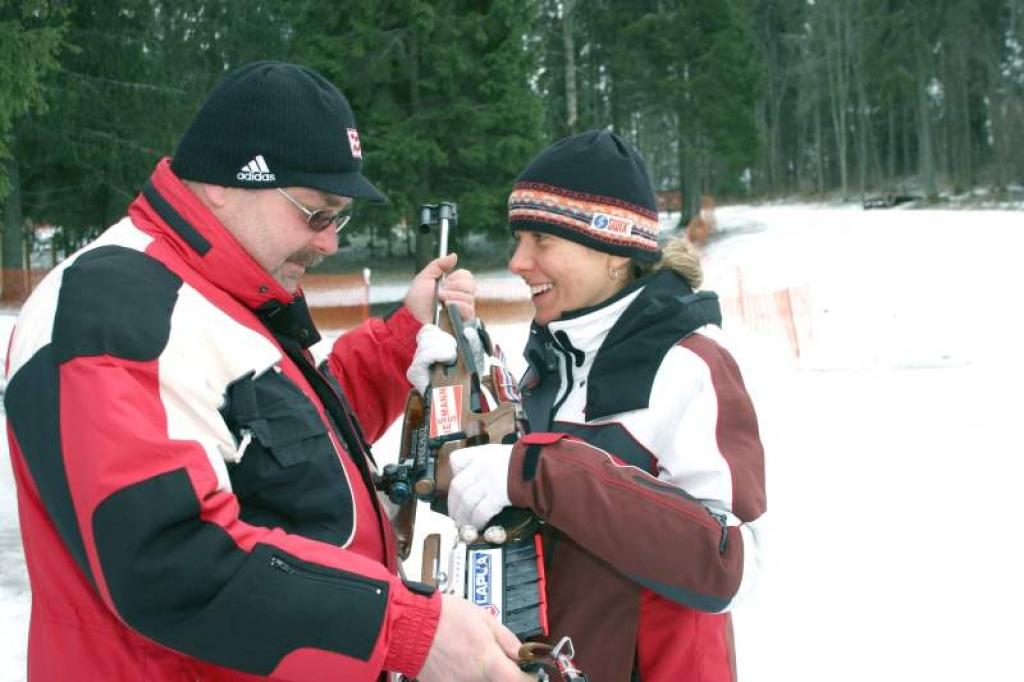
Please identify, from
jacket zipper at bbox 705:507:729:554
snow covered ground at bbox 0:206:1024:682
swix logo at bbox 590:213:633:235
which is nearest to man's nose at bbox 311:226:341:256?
swix logo at bbox 590:213:633:235

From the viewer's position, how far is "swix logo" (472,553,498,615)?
1969mm

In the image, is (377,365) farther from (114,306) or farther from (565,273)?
(114,306)

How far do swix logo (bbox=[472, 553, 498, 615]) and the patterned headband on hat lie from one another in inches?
37.0

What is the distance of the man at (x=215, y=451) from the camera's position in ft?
5.09

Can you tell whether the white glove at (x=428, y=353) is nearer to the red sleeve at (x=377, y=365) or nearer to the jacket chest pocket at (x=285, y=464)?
the red sleeve at (x=377, y=365)

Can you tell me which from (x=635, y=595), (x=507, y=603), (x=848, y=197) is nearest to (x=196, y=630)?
(x=507, y=603)

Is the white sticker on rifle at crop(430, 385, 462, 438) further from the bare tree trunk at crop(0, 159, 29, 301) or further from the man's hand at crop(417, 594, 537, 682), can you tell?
the bare tree trunk at crop(0, 159, 29, 301)

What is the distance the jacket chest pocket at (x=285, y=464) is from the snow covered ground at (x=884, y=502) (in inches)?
41.3

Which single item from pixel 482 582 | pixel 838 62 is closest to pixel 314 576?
pixel 482 582

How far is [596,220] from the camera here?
2.60 meters

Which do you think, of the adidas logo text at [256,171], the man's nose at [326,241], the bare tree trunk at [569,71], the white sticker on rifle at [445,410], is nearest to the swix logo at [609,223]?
the white sticker on rifle at [445,410]

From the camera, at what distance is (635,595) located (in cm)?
230

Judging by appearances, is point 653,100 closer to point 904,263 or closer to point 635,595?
point 904,263

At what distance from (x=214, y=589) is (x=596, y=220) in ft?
4.65
